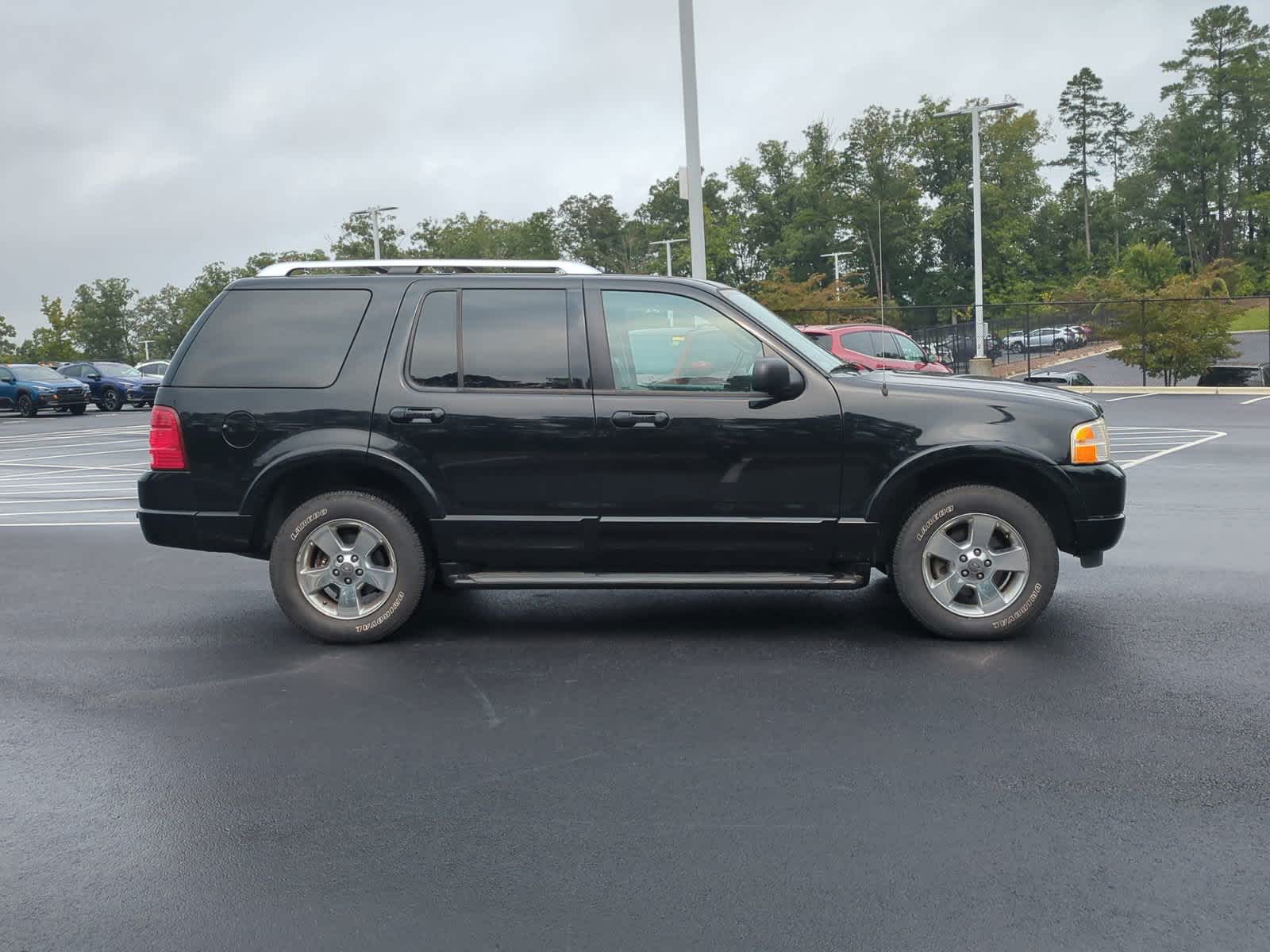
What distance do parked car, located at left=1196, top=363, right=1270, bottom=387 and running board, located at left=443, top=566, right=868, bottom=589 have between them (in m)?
28.9

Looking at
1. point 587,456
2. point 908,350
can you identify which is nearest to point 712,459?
point 587,456

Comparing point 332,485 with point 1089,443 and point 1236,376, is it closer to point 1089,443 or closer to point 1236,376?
point 1089,443

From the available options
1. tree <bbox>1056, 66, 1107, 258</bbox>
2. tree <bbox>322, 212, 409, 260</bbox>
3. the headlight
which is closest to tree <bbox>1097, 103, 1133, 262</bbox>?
tree <bbox>1056, 66, 1107, 258</bbox>

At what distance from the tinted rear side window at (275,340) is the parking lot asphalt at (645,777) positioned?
4.83 feet

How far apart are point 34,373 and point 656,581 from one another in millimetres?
39141

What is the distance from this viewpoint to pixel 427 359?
6430mm

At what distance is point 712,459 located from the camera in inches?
245

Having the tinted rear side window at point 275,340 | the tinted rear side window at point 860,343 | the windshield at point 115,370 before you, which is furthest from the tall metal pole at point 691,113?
the windshield at point 115,370

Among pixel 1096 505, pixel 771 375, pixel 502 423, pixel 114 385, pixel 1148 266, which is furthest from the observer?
pixel 1148 266

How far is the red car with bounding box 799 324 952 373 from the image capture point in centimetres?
2066

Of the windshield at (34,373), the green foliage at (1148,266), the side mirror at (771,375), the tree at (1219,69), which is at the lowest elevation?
the side mirror at (771,375)

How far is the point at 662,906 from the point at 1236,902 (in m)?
1.60

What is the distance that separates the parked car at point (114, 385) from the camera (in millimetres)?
41438

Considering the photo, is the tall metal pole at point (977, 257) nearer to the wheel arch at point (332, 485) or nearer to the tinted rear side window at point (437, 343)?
the tinted rear side window at point (437, 343)
